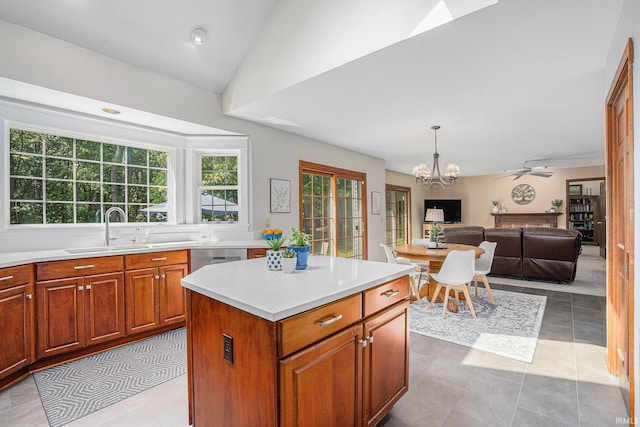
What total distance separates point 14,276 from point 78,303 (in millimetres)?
496

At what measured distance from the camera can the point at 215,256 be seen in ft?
10.8

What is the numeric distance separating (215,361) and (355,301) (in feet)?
2.25

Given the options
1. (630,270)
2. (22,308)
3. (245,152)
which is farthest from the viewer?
(245,152)

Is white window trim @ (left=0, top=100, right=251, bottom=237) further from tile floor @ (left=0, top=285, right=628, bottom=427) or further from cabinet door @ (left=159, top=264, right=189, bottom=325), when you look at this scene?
tile floor @ (left=0, top=285, right=628, bottom=427)

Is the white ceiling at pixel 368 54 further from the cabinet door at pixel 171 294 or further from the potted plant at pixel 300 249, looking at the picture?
the cabinet door at pixel 171 294

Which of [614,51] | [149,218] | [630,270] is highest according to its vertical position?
[614,51]

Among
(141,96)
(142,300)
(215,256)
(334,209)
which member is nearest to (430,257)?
(334,209)

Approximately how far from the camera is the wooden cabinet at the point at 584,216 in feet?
30.2

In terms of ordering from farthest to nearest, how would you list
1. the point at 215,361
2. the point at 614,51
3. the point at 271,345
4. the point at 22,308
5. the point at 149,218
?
the point at 149,218 → the point at 22,308 → the point at 614,51 → the point at 215,361 → the point at 271,345

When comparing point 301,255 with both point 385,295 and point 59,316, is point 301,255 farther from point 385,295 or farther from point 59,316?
point 59,316

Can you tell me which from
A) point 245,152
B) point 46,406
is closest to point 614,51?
point 245,152

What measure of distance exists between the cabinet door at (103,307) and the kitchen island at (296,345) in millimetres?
1524

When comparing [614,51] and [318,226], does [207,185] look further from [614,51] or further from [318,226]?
[614,51]

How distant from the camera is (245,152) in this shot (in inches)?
155
